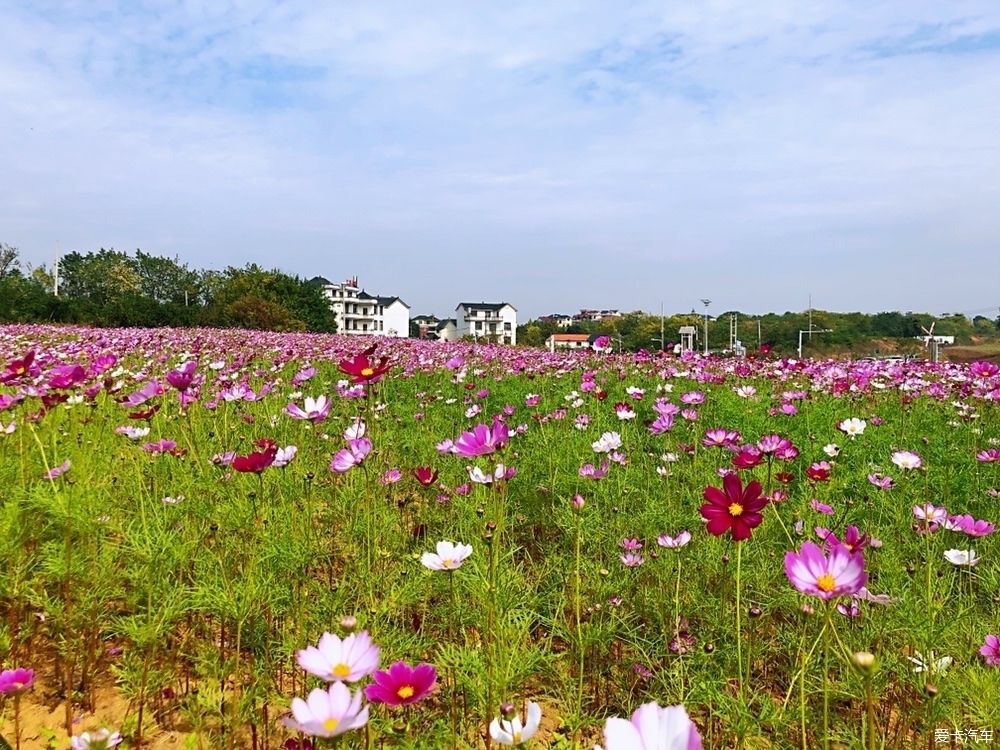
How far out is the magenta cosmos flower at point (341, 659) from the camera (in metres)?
0.92

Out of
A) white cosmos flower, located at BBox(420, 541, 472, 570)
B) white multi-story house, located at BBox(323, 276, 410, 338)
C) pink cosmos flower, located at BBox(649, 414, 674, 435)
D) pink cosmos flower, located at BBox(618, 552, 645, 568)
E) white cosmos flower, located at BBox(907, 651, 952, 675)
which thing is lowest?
white cosmos flower, located at BBox(907, 651, 952, 675)

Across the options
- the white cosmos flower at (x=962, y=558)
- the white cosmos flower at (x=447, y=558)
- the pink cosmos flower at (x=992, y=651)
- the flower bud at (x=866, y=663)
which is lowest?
the pink cosmos flower at (x=992, y=651)

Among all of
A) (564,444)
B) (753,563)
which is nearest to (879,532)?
(753,563)

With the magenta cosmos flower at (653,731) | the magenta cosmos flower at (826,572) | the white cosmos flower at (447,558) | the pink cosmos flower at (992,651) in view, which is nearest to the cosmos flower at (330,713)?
the magenta cosmos flower at (653,731)

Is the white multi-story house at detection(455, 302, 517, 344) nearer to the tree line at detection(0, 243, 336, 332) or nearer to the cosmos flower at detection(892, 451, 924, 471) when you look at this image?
the tree line at detection(0, 243, 336, 332)

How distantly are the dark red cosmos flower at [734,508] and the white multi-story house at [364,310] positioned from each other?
64.7 m

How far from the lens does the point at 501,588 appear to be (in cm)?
168

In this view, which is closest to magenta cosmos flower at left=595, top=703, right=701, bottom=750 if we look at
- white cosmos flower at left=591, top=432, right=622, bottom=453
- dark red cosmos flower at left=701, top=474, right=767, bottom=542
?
dark red cosmos flower at left=701, top=474, right=767, bottom=542

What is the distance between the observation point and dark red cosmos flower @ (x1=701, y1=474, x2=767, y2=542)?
1.23 metres

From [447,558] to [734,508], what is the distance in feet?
2.04

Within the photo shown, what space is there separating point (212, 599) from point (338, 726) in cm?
96

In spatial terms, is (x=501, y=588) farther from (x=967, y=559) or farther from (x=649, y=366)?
(x=649, y=366)

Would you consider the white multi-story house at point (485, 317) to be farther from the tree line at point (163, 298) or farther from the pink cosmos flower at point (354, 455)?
the pink cosmos flower at point (354, 455)

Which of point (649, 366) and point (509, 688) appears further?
point (649, 366)
